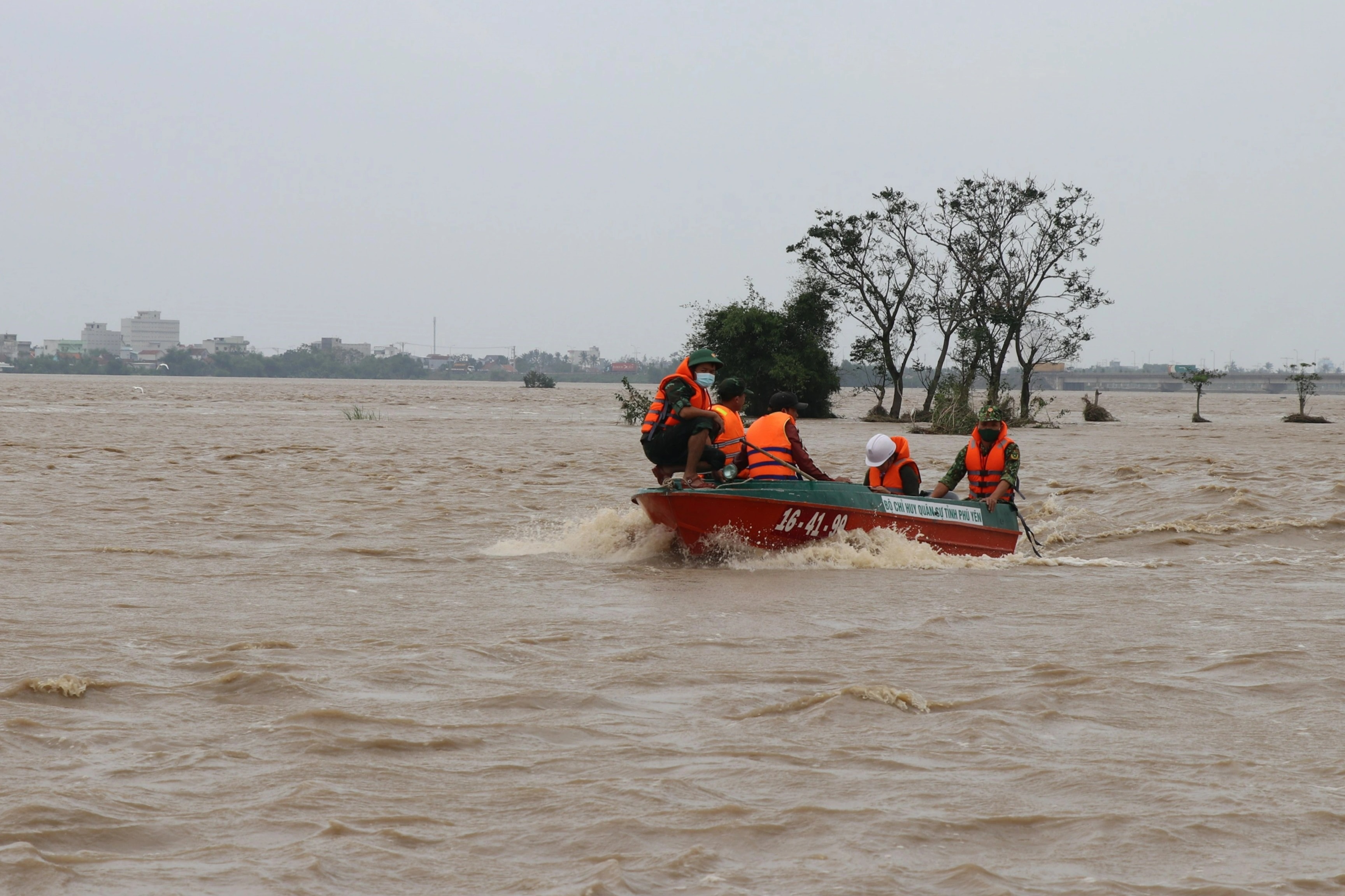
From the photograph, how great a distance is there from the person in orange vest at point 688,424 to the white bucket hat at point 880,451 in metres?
1.75

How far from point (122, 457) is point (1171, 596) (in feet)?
60.5

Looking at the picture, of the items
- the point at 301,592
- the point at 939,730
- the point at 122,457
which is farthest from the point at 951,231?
the point at 939,730

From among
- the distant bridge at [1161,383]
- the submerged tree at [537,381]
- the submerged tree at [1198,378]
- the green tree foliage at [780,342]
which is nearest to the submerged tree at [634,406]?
the green tree foliage at [780,342]

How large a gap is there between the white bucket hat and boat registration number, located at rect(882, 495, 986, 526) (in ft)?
2.49

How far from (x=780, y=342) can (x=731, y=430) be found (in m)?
35.4

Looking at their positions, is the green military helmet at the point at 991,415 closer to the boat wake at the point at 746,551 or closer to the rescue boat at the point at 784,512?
the rescue boat at the point at 784,512

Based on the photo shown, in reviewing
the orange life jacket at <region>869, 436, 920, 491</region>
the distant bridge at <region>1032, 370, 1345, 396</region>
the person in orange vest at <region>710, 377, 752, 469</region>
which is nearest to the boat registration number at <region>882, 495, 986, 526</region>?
the orange life jacket at <region>869, 436, 920, 491</region>

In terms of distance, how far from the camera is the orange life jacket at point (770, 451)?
11703 mm

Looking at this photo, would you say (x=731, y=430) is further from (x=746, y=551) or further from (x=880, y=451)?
(x=880, y=451)

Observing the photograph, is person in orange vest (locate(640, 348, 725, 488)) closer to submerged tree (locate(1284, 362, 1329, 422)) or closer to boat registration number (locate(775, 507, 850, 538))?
boat registration number (locate(775, 507, 850, 538))

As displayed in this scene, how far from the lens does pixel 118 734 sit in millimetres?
5586

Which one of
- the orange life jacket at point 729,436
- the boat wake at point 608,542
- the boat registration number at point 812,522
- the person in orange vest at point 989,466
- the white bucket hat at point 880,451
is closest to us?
the boat registration number at point 812,522

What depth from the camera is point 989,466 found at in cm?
1321

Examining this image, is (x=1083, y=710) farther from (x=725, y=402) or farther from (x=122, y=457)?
(x=122, y=457)
